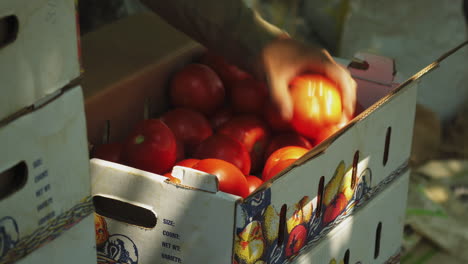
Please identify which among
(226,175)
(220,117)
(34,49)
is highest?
(34,49)

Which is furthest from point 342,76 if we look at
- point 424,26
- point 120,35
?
point 424,26

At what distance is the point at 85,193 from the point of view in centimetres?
109

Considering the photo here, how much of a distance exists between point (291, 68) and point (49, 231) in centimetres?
73

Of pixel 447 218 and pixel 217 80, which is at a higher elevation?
pixel 217 80

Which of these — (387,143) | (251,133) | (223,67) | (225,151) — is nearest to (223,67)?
(223,67)

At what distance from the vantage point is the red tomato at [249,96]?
1.79 meters

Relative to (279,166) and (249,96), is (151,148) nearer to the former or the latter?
(279,166)

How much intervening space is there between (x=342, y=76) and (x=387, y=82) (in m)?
0.16

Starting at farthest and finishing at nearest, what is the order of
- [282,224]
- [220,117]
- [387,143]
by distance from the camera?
[220,117] → [387,143] → [282,224]

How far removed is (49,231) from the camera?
1052mm

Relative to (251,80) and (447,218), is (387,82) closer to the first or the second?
(251,80)

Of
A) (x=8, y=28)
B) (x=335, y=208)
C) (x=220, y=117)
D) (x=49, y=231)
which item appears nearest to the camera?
(x=8, y=28)

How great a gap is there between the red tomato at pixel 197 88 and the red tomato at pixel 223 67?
0.05m

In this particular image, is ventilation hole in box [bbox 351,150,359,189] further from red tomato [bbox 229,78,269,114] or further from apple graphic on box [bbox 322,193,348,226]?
red tomato [bbox 229,78,269,114]
